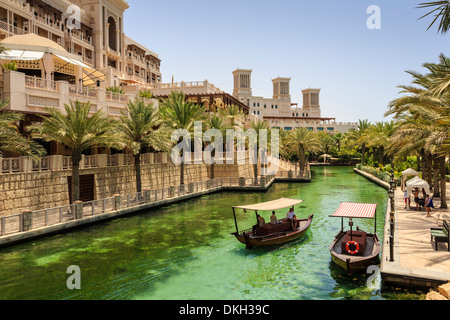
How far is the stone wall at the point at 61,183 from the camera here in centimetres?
1978

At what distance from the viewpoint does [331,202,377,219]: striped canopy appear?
51.4ft

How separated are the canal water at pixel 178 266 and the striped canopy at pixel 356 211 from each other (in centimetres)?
230

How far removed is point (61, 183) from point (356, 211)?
19964 mm

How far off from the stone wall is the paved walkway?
2070cm

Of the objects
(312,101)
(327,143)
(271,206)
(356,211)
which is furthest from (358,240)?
(312,101)

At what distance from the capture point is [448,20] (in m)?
12.2

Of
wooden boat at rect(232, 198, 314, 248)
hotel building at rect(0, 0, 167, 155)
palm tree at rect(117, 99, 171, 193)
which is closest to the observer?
wooden boat at rect(232, 198, 314, 248)

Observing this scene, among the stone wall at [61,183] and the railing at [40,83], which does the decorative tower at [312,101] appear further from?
the railing at [40,83]

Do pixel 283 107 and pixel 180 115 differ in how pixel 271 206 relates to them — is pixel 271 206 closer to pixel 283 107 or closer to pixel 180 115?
pixel 180 115

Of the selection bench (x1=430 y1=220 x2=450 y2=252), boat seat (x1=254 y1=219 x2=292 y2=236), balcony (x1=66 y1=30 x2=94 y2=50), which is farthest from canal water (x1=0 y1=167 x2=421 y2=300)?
balcony (x1=66 y1=30 x2=94 y2=50)

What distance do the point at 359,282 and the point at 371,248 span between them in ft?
8.97

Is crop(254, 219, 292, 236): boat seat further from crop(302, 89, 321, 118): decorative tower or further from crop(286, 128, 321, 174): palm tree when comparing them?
crop(302, 89, 321, 118): decorative tower

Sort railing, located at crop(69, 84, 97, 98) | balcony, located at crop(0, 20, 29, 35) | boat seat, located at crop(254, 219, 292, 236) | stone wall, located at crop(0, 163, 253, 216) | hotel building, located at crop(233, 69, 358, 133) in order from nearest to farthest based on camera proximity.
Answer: boat seat, located at crop(254, 219, 292, 236)
stone wall, located at crop(0, 163, 253, 216)
railing, located at crop(69, 84, 97, 98)
balcony, located at crop(0, 20, 29, 35)
hotel building, located at crop(233, 69, 358, 133)
